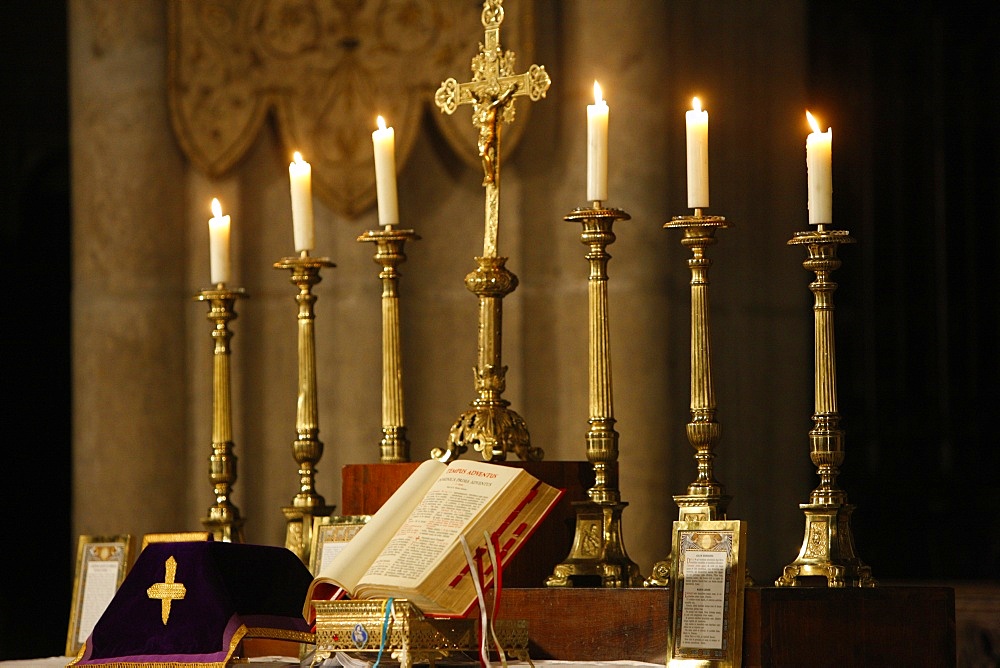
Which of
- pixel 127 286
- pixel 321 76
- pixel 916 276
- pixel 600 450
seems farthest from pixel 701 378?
pixel 127 286

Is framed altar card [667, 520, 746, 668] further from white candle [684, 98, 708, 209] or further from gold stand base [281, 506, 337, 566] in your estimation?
gold stand base [281, 506, 337, 566]

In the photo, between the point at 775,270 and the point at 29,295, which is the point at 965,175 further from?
the point at 29,295

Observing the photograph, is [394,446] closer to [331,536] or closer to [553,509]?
[331,536]

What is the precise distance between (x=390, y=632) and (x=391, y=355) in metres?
1.29

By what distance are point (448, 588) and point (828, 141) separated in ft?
4.17

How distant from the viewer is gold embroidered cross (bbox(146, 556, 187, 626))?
308cm

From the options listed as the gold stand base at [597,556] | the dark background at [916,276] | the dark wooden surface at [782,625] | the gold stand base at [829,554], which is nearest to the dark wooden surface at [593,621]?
the dark wooden surface at [782,625]

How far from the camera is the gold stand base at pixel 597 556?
336 centimetres

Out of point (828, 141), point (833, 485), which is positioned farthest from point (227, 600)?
point (828, 141)

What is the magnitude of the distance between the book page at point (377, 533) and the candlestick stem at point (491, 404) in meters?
0.46

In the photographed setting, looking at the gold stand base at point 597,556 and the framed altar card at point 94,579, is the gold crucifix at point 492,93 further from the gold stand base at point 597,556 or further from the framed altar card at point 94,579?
the framed altar card at point 94,579

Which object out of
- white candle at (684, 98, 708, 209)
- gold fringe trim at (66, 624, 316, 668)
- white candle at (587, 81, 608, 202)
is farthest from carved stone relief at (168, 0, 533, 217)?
gold fringe trim at (66, 624, 316, 668)

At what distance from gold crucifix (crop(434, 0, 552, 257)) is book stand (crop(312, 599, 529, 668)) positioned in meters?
1.17

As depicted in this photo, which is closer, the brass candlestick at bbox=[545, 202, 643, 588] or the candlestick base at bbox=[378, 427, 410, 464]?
the brass candlestick at bbox=[545, 202, 643, 588]
